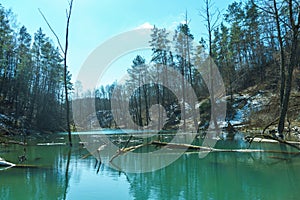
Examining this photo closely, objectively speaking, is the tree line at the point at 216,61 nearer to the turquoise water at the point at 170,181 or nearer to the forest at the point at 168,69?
the forest at the point at 168,69

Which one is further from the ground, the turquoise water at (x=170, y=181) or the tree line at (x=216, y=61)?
the tree line at (x=216, y=61)

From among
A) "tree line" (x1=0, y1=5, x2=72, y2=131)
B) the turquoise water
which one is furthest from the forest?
the turquoise water

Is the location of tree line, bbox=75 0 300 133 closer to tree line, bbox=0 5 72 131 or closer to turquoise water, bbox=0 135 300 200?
tree line, bbox=0 5 72 131

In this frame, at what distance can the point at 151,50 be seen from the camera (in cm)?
3375

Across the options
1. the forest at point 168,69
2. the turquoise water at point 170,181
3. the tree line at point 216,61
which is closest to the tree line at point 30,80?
the forest at point 168,69

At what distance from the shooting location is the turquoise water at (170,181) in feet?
17.2

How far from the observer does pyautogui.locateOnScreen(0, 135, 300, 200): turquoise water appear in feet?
17.2

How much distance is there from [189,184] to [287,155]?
519cm

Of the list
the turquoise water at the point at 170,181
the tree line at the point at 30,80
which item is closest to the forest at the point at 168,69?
the tree line at the point at 30,80

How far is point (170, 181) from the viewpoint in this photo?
6.44 metres

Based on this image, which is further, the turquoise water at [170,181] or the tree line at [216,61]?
the tree line at [216,61]

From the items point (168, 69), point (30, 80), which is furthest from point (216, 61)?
point (30, 80)

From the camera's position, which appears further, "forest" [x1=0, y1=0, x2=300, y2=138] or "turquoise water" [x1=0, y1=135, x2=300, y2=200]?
"forest" [x1=0, y1=0, x2=300, y2=138]

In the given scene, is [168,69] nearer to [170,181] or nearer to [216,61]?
[216,61]
